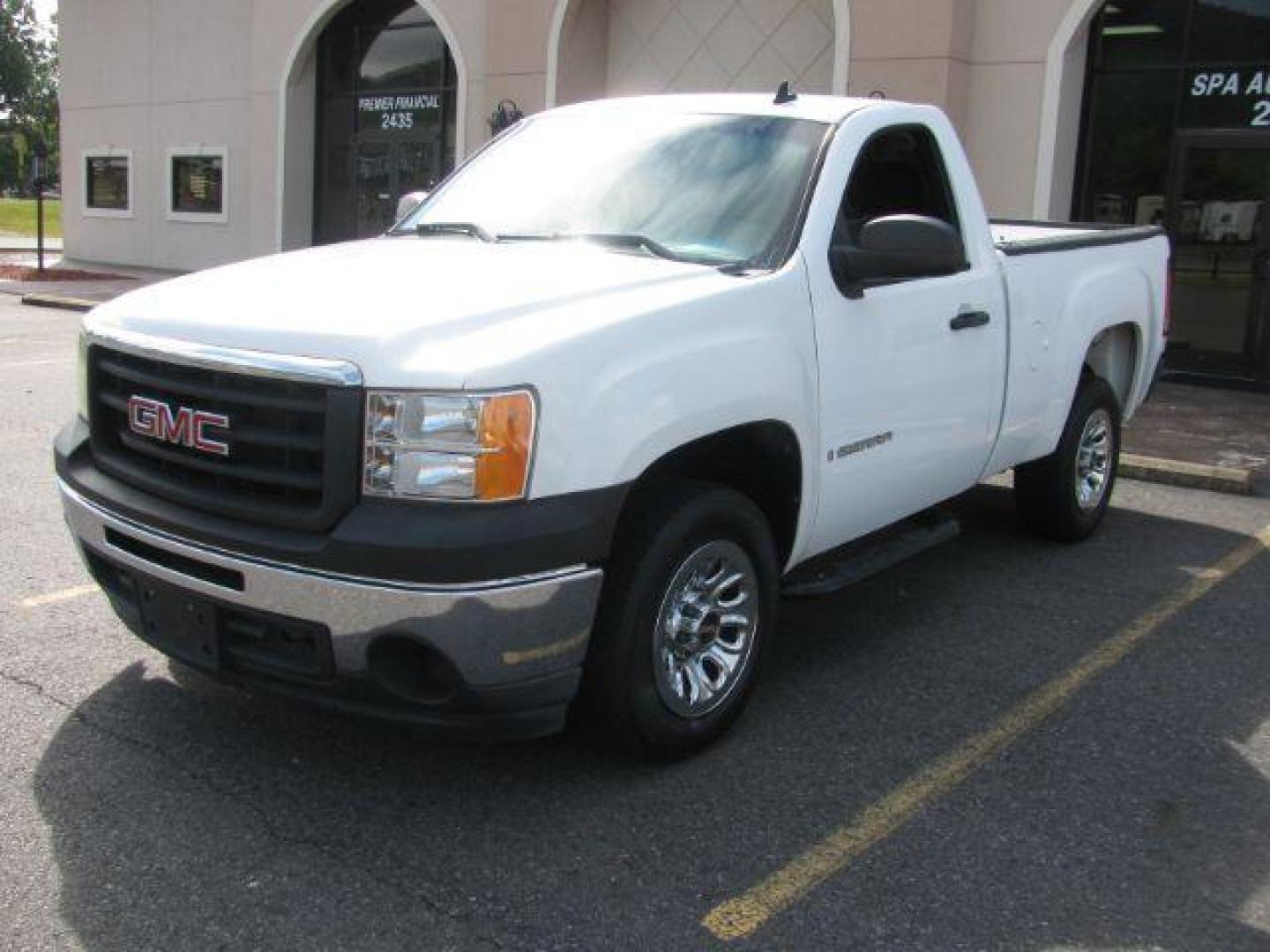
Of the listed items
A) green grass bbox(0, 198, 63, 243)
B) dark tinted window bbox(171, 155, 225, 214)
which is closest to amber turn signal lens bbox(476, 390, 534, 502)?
dark tinted window bbox(171, 155, 225, 214)

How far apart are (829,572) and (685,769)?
3.45ft

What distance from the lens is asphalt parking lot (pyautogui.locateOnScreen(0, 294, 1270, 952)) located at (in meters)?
3.10

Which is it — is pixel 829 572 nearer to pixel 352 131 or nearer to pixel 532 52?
pixel 532 52

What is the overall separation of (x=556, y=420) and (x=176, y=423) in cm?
111

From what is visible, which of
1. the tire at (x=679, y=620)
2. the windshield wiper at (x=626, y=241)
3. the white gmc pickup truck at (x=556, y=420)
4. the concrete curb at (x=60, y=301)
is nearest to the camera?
the white gmc pickup truck at (x=556, y=420)

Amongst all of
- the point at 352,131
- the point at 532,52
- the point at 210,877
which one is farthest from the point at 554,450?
the point at 352,131

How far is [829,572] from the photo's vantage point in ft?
15.1

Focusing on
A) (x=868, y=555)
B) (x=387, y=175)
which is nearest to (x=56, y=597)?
(x=868, y=555)

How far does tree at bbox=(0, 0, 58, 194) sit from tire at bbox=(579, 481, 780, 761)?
9791 centimetres

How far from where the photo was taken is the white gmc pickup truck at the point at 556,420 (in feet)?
10.5

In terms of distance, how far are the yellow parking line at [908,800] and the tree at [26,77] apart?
97767mm

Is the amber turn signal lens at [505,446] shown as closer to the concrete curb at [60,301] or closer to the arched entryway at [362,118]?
the concrete curb at [60,301]

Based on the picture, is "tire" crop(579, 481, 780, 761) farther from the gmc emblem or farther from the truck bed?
the truck bed

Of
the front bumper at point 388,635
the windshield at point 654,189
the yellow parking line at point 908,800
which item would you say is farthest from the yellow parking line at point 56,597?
the yellow parking line at point 908,800
